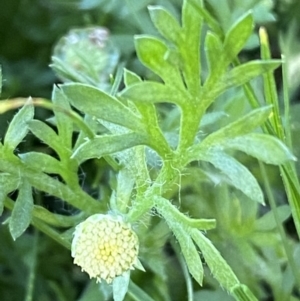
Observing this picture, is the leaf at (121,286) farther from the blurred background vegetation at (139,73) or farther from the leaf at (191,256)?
the blurred background vegetation at (139,73)

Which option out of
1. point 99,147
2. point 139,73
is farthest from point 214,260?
point 139,73

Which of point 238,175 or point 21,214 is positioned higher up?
point 238,175

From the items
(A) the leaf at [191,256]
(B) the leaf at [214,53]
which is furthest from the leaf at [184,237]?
(B) the leaf at [214,53]

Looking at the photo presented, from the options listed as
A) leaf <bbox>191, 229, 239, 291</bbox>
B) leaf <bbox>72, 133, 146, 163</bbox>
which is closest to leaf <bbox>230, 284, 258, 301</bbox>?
leaf <bbox>191, 229, 239, 291</bbox>

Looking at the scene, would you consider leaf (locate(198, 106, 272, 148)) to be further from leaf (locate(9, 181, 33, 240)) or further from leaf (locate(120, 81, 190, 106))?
leaf (locate(9, 181, 33, 240))

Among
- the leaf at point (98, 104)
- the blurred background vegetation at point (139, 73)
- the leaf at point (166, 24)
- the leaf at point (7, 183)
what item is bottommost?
the blurred background vegetation at point (139, 73)

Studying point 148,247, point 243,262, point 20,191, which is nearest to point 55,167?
point 20,191

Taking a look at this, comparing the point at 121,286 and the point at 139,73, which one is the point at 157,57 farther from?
the point at 139,73
